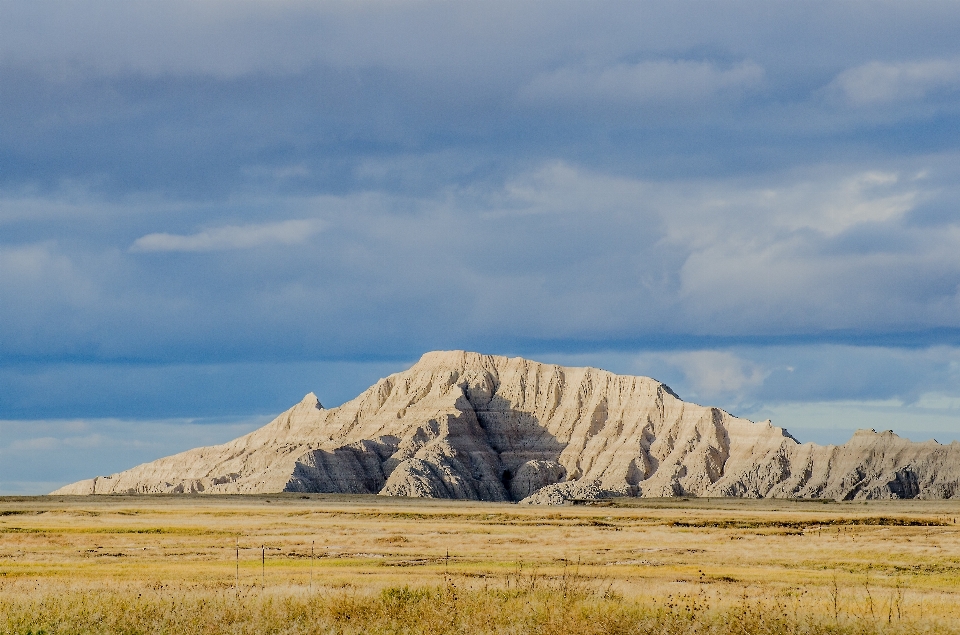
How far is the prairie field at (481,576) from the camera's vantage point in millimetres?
27375

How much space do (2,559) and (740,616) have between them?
3963cm

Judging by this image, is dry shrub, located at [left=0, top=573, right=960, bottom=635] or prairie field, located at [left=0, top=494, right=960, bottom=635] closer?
dry shrub, located at [left=0, top=573, right=960, bottom=635]

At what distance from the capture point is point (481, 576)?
4262 cm

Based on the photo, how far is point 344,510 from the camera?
121m

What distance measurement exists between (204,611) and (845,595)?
20720mm

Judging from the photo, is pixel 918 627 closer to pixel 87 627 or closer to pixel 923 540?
pixel 87 627

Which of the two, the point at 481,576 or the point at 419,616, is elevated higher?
the point at 419,616

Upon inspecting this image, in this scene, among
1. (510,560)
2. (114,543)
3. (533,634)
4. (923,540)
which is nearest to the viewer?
(533,634)

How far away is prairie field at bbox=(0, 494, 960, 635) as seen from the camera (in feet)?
89.8

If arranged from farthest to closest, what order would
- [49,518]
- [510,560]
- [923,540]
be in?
1. [49,518]
2. [923,540]
3. [510,560]

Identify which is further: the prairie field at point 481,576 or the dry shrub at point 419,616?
the prairie field at point 481,576

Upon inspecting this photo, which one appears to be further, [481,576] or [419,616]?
[481,576]

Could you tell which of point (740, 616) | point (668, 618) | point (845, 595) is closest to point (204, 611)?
point (668, 618)

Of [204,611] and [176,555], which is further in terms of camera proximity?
[176,555]
